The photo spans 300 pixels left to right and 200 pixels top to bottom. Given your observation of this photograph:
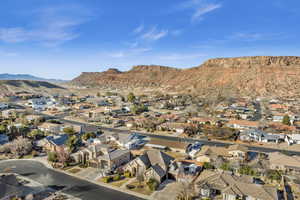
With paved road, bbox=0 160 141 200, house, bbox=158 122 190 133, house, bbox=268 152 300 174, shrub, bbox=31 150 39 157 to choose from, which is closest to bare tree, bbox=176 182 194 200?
paved road, bbox=0 160 141 200

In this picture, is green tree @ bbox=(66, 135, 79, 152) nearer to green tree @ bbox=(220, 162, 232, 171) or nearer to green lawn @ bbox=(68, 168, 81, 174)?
green lawn @ bbox=(68, 168, 81, 174)

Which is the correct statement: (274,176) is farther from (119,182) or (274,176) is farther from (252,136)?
(119,182)

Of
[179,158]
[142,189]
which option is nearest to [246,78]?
[179,158]

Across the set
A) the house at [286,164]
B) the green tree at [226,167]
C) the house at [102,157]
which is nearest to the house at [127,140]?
the house at [102,157]

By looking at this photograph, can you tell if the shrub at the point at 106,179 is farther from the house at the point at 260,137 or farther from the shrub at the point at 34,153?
the house at the point at 260,137

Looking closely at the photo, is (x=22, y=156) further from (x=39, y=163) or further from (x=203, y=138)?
(x=203, y=138)

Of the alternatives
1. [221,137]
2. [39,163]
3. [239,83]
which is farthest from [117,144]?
[239,83]
